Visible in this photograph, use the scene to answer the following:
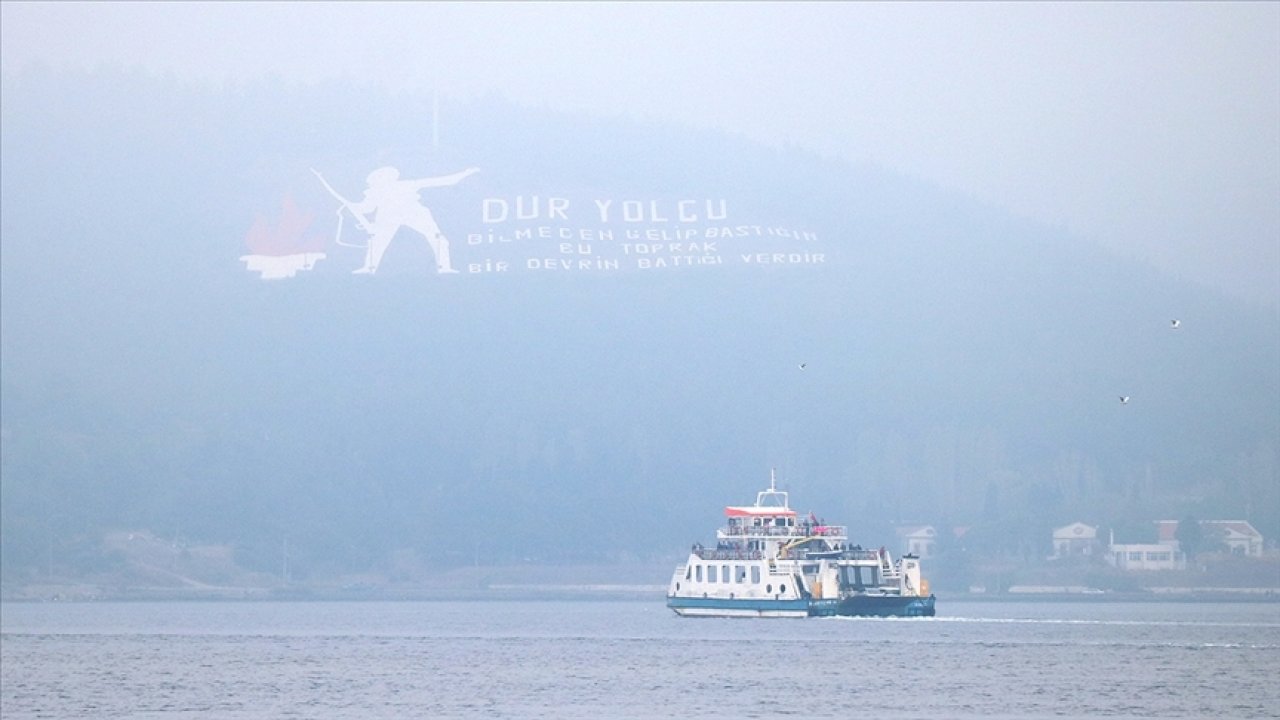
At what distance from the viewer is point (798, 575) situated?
3728 inches

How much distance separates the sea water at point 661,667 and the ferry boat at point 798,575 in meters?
1.11

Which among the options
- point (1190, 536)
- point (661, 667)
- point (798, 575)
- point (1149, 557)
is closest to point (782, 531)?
point (798, 575)

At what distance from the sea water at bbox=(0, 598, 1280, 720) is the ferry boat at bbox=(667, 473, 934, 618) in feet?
3.64

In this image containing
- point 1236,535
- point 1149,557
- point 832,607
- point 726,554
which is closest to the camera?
point 832,607

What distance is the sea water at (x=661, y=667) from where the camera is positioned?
60219mm

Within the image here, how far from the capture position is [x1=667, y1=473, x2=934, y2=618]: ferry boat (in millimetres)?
93750

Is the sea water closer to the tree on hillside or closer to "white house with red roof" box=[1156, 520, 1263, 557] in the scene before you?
"white house with red roof" box=[1156, 520, 1263, 557]

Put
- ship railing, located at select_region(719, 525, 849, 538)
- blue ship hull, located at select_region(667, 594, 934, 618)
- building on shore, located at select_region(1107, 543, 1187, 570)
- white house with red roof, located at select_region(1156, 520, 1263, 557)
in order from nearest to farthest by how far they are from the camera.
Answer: blue ship hull, located at select_region(667, 594, 934, 618) < ship railing, located at select_region(719, 525, 849, 538) < white house with red roof, located at select_region(1156, 520, 1263, 557) < building on shore, located at select_region(1107, 543, 1187, 570)

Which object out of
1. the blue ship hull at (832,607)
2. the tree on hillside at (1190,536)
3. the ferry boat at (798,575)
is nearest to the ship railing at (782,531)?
the ferry boat at (798,575)

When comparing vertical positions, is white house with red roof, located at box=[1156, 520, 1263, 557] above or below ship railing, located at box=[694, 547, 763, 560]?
above

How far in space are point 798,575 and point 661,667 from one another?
2318cm

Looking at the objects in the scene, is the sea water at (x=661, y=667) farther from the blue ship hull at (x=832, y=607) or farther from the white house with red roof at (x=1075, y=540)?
the white house with red roof at (x=1075, y=540)

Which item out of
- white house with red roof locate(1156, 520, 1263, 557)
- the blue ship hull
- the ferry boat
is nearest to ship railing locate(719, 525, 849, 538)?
the ferry boat

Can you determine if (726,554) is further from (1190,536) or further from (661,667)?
(1190,536)
